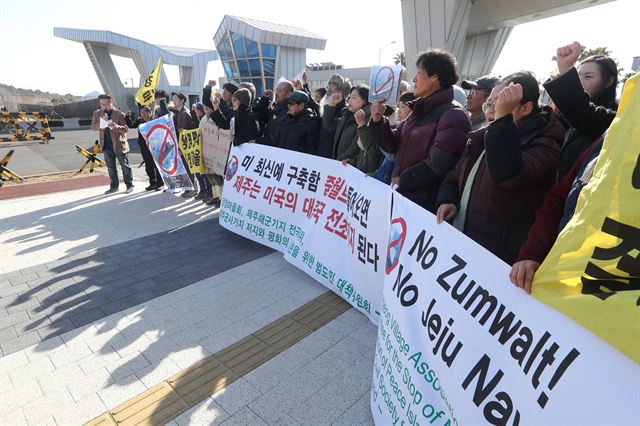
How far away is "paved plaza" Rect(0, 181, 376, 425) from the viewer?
7.64 ft

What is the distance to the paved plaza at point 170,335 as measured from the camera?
7.64 feet

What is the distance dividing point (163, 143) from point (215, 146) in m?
1.17

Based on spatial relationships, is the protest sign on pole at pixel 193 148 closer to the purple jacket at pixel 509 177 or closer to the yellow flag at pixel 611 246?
the purple jacket at pixel 509 177

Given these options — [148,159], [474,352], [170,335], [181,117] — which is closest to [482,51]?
[181,117]

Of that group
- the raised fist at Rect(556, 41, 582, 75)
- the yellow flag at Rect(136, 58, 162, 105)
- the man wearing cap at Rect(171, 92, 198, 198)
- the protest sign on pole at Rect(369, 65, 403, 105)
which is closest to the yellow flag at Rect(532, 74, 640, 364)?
the raised fist at Rect(556, 41, 582, 75)

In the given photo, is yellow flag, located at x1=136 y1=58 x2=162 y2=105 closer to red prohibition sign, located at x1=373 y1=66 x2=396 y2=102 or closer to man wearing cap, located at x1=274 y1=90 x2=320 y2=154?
man wearing cap, located at x1=274 y1=90 x2=320 y2=154

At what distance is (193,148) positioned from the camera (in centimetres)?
690

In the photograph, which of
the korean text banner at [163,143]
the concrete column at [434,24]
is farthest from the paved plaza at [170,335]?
the concrete column at [434,24]

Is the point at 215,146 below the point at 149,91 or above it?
below

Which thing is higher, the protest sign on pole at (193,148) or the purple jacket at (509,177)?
the purple jacket at (509,177)

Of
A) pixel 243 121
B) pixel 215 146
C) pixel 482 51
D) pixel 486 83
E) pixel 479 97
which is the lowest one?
pixel 215 146

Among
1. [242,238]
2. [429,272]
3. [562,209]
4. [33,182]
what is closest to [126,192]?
[33,182]

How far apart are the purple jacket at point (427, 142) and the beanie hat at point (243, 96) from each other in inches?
128

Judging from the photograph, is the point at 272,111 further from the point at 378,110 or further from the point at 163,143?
the point at 378,110
